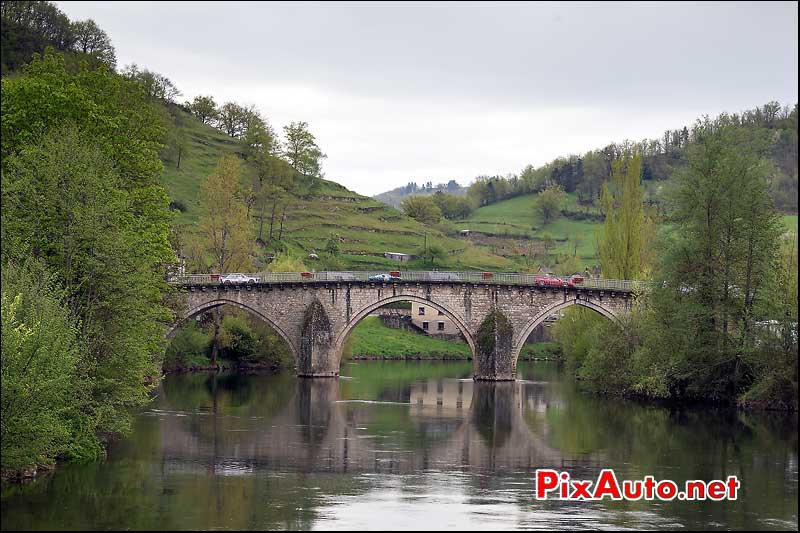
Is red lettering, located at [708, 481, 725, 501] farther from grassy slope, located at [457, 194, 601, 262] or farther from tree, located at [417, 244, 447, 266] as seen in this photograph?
grassy slope, located at [457, 194, 601, 262]

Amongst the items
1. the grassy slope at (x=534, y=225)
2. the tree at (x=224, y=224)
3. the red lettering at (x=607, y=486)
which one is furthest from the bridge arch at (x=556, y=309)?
the grassy slope at (x=534, y=225)

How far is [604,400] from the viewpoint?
64.2 metres

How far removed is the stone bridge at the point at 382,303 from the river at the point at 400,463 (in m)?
10.9

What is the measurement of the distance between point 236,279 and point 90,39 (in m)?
48.4

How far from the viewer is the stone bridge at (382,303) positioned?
78500 mm

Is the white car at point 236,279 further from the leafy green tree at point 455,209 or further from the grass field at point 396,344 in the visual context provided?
the leafy green tree at point 455,209

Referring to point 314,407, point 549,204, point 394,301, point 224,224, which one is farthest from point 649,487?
point 549,204

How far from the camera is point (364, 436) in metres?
46.8

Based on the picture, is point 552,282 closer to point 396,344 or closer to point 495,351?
point 495,351

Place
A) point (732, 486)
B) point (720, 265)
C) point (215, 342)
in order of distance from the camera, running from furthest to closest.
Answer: point (215, 342) → point (720, 265) → point (732, 486)

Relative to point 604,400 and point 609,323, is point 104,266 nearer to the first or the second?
point 604,400

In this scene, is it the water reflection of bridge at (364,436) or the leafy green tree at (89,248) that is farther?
the water reflection of bridge at (364,436)

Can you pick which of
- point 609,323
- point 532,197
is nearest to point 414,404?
point 609,323
